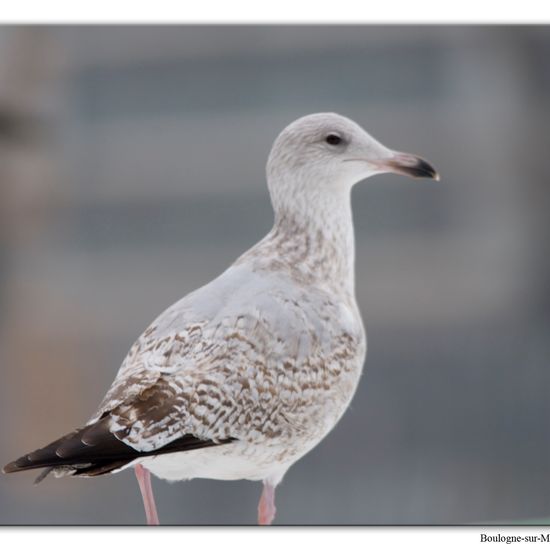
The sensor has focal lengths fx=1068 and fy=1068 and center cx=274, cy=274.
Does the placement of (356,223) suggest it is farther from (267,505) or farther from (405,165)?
(267,505)

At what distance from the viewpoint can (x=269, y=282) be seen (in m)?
2.17

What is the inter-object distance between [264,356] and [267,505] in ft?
1.31

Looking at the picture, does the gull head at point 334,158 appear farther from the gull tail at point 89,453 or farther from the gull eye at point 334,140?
the gull tail at point 89,453

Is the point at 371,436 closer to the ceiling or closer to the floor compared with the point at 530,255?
closer to the floor

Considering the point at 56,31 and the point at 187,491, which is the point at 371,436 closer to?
the point at 187,491

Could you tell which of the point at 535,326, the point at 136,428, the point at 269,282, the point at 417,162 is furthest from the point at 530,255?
the point at 136,428

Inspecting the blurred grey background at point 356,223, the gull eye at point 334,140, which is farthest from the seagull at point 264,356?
the blurred grey background at point 356,223

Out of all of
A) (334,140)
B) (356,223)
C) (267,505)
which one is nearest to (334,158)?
(334,140)

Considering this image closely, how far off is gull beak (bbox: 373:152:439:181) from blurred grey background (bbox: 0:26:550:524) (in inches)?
8.6

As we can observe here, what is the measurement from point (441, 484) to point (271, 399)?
2.29 ft

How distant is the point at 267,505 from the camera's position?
2.29 m

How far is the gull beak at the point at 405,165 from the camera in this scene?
2.23 metres

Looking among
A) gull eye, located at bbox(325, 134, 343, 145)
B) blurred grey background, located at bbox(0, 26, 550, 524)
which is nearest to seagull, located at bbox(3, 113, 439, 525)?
gull eye, located at bbox(325, 134, 343, 145)

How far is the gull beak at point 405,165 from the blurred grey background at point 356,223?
218 millimetres
